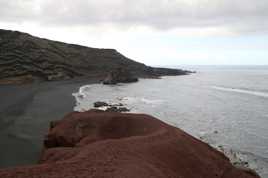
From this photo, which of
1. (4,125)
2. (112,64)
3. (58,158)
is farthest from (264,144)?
(112,64)

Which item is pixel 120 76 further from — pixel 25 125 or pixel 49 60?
pixel 25 125

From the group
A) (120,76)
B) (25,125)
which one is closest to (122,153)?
(25,125)

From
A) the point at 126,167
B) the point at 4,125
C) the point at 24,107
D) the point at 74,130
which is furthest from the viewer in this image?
the point at 24,107

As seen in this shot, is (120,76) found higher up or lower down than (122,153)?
higher up

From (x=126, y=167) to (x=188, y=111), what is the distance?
4083 centimetres

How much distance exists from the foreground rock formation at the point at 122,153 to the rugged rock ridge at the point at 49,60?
8127 cm

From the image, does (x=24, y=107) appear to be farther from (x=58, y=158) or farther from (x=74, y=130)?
(x=58, y=158)

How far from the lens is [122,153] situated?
16156 millimetres

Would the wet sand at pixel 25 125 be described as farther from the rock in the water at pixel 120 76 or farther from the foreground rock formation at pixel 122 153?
the rock in the water at pixel 120 76

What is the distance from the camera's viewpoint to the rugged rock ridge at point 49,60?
108 metres

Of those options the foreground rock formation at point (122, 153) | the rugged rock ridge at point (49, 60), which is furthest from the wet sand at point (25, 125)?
the rugged rock ridge at point (49, 60)

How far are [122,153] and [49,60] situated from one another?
110647 millimetres

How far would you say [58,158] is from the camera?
1723 centimetres

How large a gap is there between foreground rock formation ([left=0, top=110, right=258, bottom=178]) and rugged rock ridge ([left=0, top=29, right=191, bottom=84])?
8127 cm
